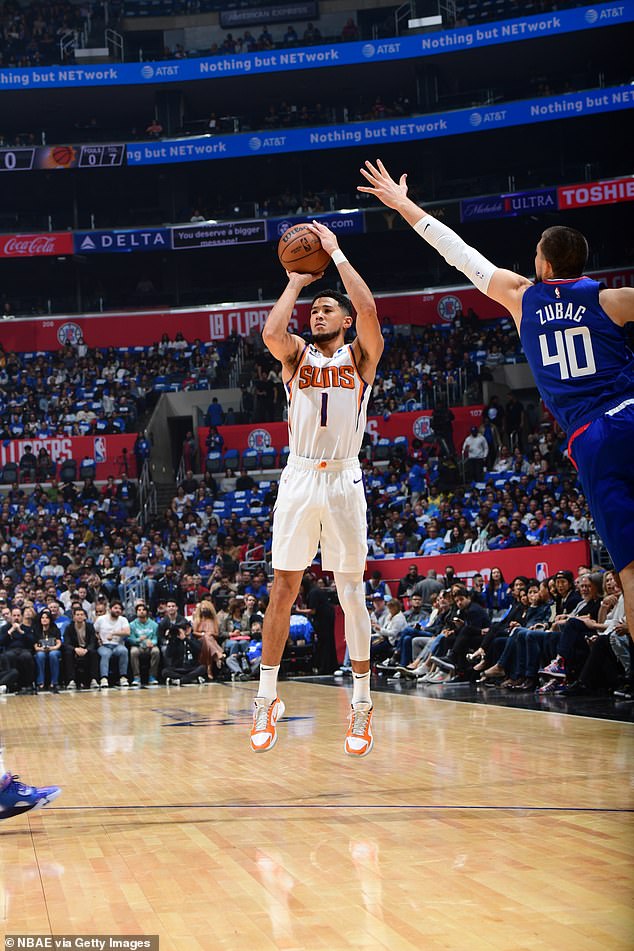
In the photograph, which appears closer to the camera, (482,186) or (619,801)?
(619,801)

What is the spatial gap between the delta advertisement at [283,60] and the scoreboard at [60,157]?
186cm

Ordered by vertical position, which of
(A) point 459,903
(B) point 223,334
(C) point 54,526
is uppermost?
(B) point 223,334

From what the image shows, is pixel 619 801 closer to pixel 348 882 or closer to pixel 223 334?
pixel 348 882

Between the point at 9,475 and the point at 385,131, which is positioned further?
the point at 385,131

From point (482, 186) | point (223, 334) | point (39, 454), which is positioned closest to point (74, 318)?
point (223, 334)

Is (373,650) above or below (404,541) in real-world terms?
below

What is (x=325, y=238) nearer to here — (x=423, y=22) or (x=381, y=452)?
(x=381, y=452)

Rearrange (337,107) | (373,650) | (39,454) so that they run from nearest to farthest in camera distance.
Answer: (373,650) → (39,454) → (337,107)

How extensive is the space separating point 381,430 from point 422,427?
42.3 inches

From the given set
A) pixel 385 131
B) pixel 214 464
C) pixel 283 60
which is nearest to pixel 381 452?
pixel 214 464

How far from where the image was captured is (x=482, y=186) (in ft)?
106

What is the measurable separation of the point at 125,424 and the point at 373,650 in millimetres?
15059

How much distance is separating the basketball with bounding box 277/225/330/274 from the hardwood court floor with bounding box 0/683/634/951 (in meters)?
2.85

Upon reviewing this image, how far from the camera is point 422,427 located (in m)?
26.4
